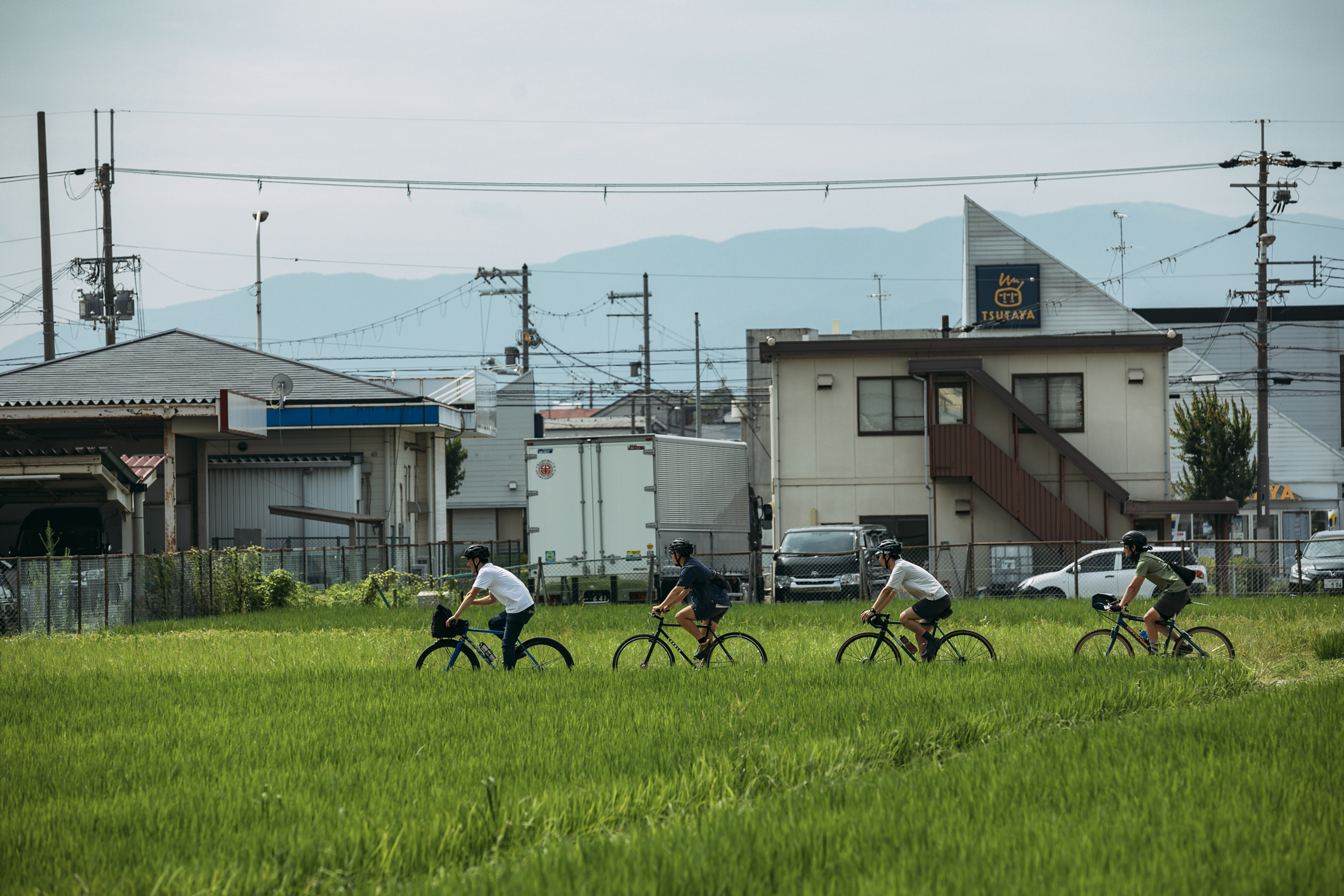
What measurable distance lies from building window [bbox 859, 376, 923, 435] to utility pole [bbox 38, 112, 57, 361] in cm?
2497

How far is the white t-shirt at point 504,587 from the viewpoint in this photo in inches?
509

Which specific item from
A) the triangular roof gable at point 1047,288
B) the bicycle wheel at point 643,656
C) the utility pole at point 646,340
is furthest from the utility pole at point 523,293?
the bicycle wheel at point 643,656

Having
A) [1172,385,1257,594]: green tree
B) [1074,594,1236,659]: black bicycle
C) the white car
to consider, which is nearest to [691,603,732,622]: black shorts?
[1074,594,1236,659]: black bicycle

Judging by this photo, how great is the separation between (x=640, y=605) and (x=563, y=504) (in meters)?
4.00

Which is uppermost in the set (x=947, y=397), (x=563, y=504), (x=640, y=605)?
(x=947, y=397)

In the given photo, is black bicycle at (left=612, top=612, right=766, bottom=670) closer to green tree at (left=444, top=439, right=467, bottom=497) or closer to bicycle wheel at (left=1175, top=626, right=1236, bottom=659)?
bicycle wheel at (left=1175, top=626, right=1236, bottom=659)

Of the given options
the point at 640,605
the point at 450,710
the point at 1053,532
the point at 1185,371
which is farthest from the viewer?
the point at 1185,371

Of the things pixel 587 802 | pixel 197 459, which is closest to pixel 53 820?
pixel 587 802

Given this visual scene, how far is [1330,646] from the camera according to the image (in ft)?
48.7

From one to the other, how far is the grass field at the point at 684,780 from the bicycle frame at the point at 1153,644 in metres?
0.56

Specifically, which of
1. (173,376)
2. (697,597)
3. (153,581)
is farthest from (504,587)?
(173,376)

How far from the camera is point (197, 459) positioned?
113 ft

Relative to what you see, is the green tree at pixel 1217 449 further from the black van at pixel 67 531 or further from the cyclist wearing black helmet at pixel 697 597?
the cyclist wearing black helmet at pixel 697 597

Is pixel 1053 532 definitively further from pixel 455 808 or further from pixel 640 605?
pixel 455 808
